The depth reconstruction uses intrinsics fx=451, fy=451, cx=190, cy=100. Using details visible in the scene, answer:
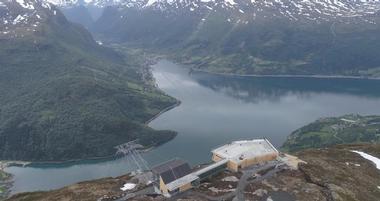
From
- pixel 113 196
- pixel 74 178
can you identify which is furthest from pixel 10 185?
pixel 113 196

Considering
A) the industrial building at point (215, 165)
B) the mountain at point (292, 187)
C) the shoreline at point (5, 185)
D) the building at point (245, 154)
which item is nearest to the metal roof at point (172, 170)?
the industrial building at point (215, 165)

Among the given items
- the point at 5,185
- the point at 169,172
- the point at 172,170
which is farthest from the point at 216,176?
the point at 5,185

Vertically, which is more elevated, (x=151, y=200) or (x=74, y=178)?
(x=151, y=200)

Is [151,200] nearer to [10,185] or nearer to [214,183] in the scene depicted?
Result: [214,183]

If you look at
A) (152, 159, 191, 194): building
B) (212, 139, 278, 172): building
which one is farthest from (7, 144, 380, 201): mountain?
(212, 139, 278, 172): building

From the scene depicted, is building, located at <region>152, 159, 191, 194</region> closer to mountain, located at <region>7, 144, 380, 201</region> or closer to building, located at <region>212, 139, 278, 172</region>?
mountain, located at <region>7, 144, 380, 201</region>

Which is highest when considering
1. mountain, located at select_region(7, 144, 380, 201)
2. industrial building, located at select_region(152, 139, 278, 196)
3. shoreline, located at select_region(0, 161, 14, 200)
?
industrial building, located at select_region(152, 139, 278, 196)

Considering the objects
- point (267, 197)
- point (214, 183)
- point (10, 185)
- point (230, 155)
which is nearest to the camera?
point (267, 197)
